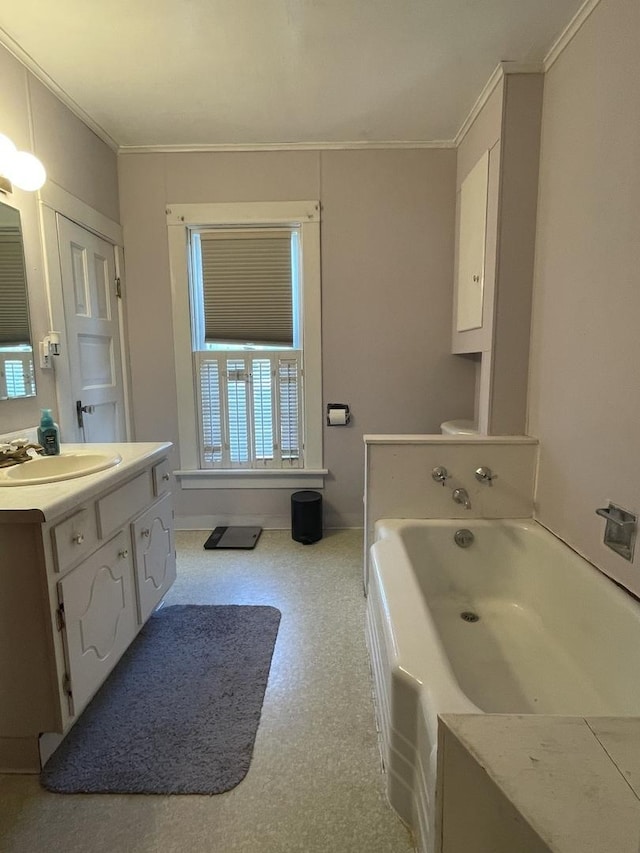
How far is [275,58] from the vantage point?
1829 mm

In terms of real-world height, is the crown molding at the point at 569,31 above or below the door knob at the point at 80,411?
above

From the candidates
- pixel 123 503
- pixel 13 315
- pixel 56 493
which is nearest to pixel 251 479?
pixel 123 503

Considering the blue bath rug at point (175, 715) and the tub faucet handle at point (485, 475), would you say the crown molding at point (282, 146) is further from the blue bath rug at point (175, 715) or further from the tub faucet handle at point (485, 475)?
the blue bath rug at point (175, 715)

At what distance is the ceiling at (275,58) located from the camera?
1581 mm

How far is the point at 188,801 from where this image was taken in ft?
3.82

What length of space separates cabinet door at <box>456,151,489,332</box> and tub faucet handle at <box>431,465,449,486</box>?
76cm

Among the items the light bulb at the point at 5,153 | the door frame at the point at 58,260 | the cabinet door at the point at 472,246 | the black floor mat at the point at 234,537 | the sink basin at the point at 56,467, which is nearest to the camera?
the sink basin at the point at 56,467

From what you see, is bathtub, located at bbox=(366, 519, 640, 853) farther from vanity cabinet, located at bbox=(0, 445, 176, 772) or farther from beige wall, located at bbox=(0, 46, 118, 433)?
beige wall, located at bbox=(0, 46, 118, 433)

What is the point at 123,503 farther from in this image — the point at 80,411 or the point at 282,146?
the point at 282,146

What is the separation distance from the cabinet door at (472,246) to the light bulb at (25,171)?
196 cm

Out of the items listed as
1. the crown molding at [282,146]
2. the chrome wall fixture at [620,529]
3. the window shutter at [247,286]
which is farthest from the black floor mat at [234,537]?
the crown molding at [282,146]

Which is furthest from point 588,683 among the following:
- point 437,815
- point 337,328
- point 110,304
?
point 110,304

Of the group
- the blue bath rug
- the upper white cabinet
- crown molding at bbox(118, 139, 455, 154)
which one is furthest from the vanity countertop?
crown molding at bbox(118, 139, 455, 154)

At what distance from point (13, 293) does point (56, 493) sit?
3.41 ft
